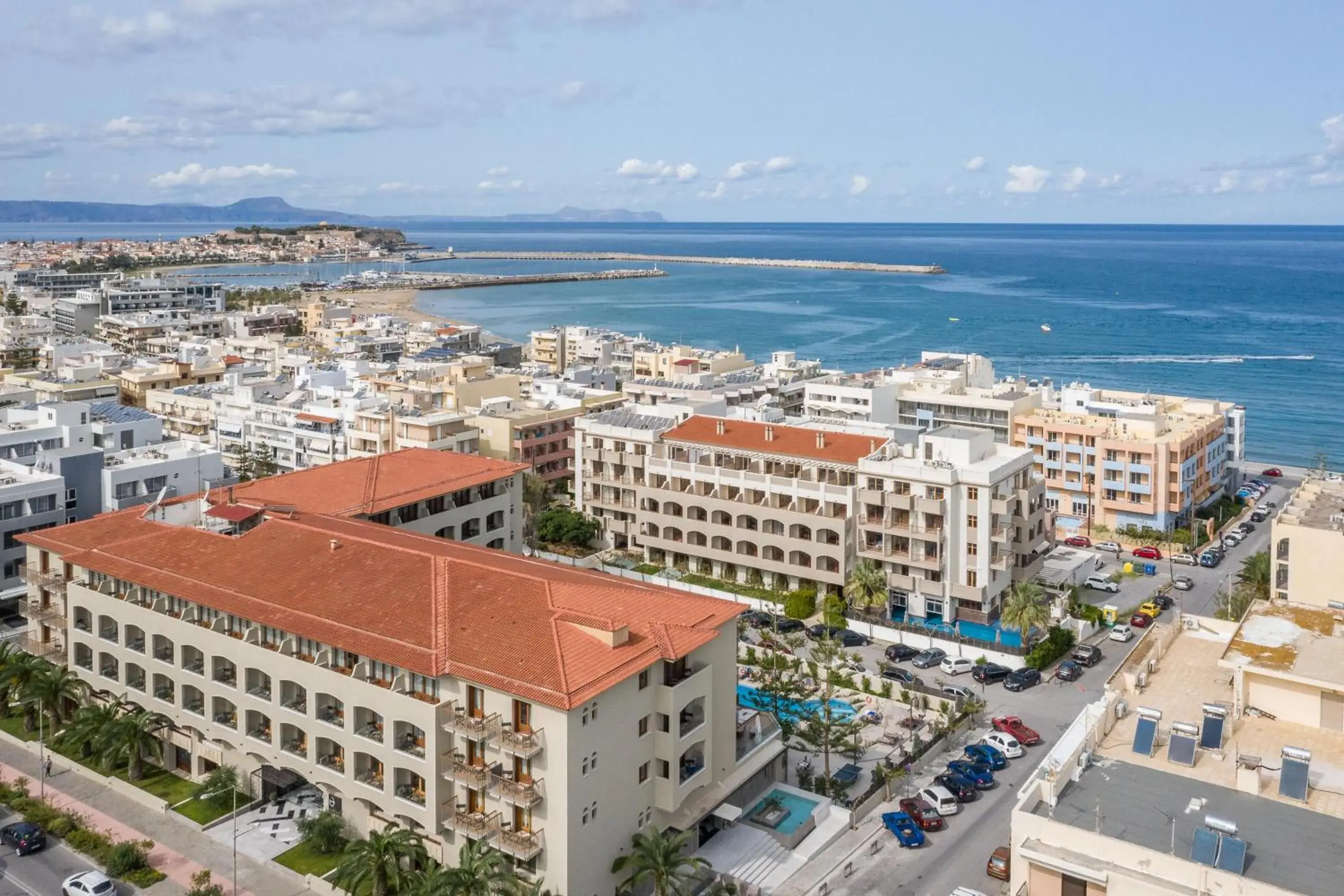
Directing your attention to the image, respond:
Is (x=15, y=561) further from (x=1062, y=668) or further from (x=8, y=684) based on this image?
(x=1062, y=668)

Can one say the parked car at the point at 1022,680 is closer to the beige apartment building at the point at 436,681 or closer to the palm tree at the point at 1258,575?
the palm tree at the point at 1258,575

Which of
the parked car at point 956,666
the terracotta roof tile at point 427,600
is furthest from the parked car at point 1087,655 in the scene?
the terracotta roof tile at point 427,600

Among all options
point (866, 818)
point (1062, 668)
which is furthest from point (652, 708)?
point (1062, 668)

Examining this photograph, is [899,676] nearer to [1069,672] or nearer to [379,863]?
[1069,672]

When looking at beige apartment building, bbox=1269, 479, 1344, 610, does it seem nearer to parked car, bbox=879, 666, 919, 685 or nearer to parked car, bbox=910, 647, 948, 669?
parked car, bbox=910, 647, 948, 669

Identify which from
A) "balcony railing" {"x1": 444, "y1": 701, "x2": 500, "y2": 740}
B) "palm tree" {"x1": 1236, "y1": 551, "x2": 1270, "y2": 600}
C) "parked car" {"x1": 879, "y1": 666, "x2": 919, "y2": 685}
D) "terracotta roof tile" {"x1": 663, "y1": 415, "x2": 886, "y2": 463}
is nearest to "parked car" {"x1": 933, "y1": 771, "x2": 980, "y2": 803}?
Answer: "parked car" {"x1": 879, "y1": 666, "x2": 919, "y2": 685}
